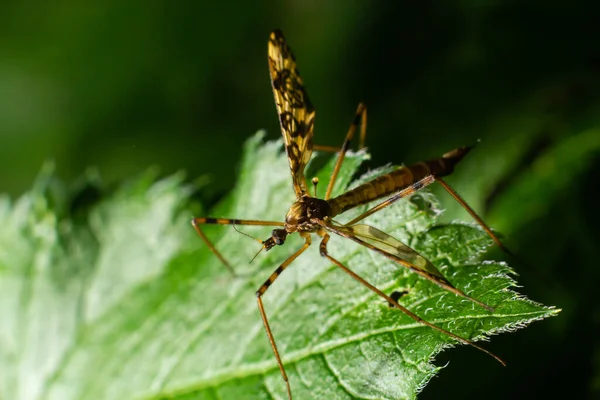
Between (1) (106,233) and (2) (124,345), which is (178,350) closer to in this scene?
(2) (124,345)

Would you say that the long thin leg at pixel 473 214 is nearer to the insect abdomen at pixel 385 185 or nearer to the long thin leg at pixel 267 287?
the insect abdomen at pixel 385 185

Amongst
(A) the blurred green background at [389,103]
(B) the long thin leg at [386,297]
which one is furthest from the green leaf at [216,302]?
(A) the blurred green background at [389,103]

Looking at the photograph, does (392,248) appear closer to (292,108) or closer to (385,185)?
(385,185)

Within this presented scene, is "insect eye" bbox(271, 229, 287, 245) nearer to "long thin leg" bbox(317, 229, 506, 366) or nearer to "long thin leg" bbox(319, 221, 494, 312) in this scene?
"long thin leg" bbox(317, 229, 506, 366)

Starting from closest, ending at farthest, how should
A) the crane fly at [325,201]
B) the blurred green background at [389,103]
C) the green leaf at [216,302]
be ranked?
the green leaf at [216,302] < the crane fly at [325,201] < the blurred green background at [389,103]

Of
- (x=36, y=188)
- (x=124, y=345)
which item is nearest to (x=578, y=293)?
(x=124, y=345)

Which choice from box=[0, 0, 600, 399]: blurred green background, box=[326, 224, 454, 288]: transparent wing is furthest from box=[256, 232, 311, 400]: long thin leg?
box=[0, 0, 600, 399]: blurred green background

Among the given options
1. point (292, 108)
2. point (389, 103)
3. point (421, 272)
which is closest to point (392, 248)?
point (421, 272)
